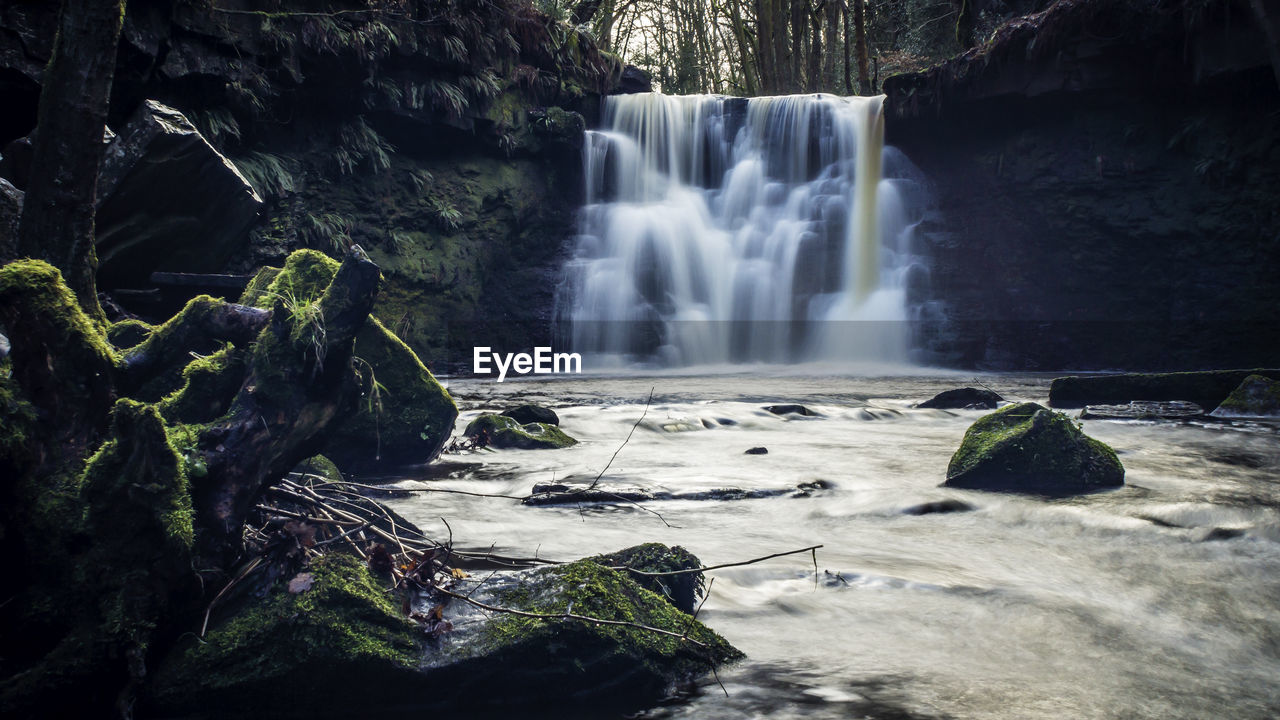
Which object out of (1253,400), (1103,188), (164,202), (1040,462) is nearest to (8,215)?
(164,202)

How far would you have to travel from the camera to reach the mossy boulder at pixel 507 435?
263 inches

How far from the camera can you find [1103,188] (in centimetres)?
1549

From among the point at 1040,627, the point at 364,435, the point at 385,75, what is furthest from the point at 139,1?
the point at 1040,627

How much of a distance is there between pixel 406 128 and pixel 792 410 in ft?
34.7

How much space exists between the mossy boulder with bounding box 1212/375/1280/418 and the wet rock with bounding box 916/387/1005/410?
2.20m

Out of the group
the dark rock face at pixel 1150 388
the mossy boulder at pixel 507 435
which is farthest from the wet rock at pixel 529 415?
the dark rock face at pixel 1150 388

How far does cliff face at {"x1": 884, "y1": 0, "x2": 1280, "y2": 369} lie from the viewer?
14.0 metres

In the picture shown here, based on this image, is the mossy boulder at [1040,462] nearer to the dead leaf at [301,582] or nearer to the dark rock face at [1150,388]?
the dead leaf at [301,582]

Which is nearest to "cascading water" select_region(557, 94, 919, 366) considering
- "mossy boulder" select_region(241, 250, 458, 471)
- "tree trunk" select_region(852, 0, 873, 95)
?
"tree trunk" select_region(852, 0, 873, 95)

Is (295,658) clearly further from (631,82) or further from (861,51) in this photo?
(861,51)

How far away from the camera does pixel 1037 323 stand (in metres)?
15.9

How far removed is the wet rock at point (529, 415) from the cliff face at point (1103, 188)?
11.0 meters

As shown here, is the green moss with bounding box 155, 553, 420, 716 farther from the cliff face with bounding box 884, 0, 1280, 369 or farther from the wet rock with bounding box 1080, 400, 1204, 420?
the cliff face with bounding box 884, 0, 1280, 369

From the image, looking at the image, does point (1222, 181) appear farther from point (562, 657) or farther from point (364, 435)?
point (562, 657)
